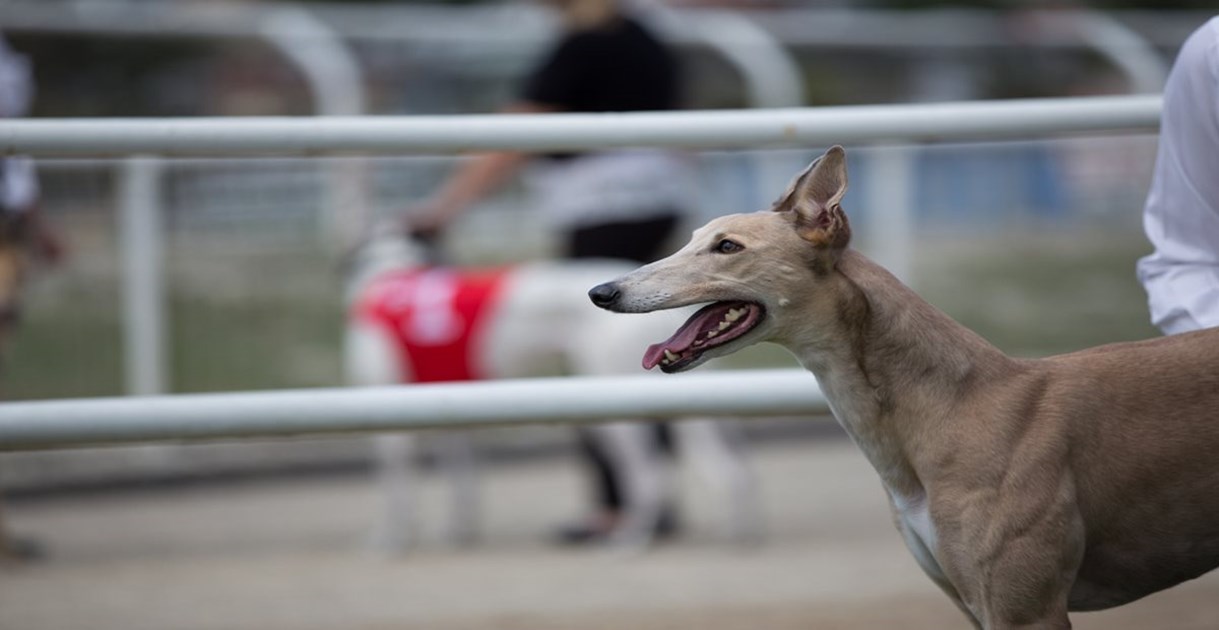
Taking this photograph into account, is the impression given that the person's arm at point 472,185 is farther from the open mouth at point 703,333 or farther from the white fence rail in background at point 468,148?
the open mouth at point 703,333

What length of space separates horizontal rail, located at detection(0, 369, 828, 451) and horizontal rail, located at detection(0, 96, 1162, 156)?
17.5 inches

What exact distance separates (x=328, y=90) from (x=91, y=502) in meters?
2.19

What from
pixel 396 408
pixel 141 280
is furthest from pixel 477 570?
pixel 396 408

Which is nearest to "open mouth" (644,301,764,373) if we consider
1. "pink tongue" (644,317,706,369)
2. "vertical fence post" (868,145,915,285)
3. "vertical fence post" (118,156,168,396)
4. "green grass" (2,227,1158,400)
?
"pink tongue" (644,317,706,369)

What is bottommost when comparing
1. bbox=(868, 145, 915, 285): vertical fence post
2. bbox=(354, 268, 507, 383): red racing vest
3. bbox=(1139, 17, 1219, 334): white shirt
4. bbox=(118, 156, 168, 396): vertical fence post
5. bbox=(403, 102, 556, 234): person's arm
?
bbox=(1139, 17, 1219, 334): white shirt

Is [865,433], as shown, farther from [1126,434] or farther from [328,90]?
[328,90]

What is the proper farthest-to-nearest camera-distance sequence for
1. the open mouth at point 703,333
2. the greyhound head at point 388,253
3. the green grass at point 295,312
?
the green grass at point 295,312 < the greyhound head at point 388,253 < the open mouth at point 703,333

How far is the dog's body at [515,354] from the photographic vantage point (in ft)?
19.4

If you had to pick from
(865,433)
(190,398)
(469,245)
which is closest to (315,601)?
(190,398)

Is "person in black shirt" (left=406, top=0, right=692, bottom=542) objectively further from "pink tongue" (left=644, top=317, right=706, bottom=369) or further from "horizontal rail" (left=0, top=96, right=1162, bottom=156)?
"pink tongue" (left=644, top=317, right=706, bottom=369)

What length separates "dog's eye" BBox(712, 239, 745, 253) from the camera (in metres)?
2.48

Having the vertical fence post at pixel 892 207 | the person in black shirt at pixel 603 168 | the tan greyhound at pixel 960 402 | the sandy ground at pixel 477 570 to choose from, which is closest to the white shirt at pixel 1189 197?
the tan greyhound at pixel 960 402

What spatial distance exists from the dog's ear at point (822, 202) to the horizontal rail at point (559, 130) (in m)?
0.44

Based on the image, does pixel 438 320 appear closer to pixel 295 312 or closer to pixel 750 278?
pixel 295 312
